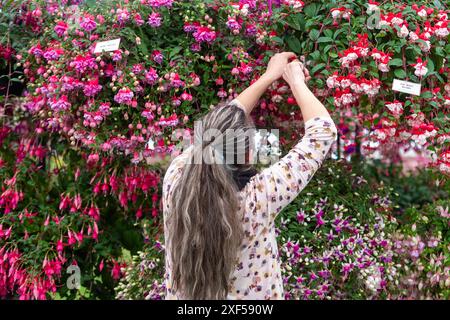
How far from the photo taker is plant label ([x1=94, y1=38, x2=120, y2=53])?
2.11m

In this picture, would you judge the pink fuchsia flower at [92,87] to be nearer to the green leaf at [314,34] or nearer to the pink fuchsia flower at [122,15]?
the pink fuchsia flower at [122,15]

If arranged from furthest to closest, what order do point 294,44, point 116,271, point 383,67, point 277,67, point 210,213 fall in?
point 116,271 < point 294,44 < point 383,67 < point 277,67 < point 210,213

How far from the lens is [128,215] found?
10.5ft

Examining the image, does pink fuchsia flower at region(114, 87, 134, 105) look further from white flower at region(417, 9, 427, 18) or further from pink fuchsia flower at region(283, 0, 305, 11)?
white flower at region(417, 9, 427, 18)

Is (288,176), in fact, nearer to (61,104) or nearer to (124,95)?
(124,95)

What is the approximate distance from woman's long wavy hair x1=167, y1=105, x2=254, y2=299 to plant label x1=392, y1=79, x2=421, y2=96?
2.68 feet

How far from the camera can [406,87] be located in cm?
206

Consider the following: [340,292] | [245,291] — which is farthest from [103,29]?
[340,292]

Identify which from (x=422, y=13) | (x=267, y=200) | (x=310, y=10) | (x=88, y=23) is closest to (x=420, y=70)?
(x=422, y=13)

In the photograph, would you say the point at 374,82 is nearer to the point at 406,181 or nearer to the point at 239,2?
the point at 239,2

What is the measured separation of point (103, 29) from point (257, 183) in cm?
111

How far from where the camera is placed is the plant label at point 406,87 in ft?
6.73

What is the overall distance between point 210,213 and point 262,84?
0.51 m

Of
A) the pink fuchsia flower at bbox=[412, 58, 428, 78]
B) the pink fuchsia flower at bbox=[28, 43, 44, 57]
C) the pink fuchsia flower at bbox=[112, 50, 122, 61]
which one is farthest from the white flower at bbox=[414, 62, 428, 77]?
the pink fuchsia flower at bbox=[28, 43, 44, 57]
